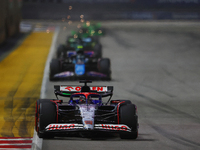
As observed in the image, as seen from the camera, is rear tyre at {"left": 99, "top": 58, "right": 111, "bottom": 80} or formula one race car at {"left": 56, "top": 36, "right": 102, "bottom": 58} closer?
rear tyre at {"left": 99, "top": 58, "right": 111, "bottom": 80}

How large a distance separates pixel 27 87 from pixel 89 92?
21.9 feet

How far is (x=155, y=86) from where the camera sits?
1980 centimetres

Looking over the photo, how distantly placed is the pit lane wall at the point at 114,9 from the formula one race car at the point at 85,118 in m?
41.8

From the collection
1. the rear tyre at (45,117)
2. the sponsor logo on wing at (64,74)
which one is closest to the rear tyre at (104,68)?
the sponsor logo on wing at (64,74)

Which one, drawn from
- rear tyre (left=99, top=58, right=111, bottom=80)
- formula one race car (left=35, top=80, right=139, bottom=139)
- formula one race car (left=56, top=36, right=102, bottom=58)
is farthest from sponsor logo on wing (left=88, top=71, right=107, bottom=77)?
formula one race car (left=35, top=80, right=139, bottom=139)

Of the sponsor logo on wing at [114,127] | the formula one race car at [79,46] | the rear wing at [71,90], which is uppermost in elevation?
the rear wing at [71,90]

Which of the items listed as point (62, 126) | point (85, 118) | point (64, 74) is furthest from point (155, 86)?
point (62, 126)

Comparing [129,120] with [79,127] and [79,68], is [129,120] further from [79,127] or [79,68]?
[79,68]

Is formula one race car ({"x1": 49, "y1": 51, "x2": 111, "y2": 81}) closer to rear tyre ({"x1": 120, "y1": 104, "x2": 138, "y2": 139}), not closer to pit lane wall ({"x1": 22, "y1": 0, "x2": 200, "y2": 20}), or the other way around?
rear tyre ({"x1": 120, "y1": 104, "x2": 138, "y2": 139})

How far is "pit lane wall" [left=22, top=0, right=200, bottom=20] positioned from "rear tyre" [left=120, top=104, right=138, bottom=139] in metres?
42.8

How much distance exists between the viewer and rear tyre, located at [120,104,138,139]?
11484 mm

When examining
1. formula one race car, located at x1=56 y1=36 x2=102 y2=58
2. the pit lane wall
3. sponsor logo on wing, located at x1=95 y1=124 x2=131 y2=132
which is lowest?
the pit lane wall

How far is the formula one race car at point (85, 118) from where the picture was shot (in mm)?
11078

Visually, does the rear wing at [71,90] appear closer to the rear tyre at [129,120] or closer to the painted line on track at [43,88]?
the painted line on track at [43,88]
